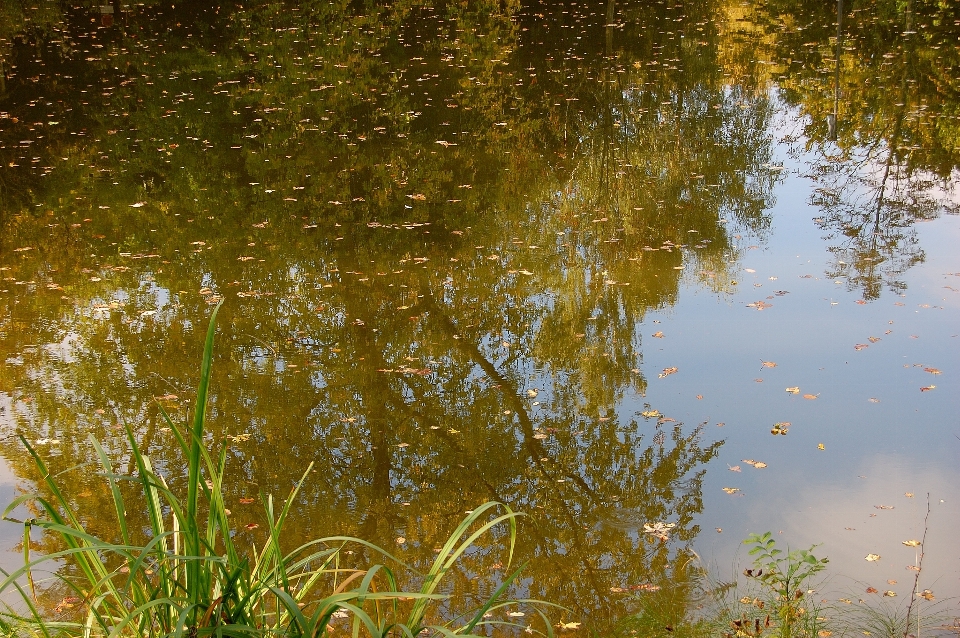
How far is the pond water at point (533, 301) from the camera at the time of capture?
5.04 meters

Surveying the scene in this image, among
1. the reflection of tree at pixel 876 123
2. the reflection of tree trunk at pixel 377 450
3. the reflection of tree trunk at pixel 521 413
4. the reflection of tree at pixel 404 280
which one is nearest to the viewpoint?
the reflection of tree trunk at pixel 521 413

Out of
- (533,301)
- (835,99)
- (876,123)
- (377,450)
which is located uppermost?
(835,99)

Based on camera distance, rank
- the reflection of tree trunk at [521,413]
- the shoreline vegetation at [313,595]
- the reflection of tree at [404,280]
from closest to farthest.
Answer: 1. the shoreline vegetation at [313,595]
2. the reflection of tree trunk at [521,413]
3. the reflection of tree at [404,280]

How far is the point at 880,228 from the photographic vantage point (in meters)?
8.89

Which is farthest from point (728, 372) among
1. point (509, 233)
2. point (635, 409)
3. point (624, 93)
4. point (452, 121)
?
point (624, 93)

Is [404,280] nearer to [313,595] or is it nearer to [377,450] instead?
[377,450]

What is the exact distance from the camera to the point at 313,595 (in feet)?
14.1

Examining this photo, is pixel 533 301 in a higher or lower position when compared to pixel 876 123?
lower

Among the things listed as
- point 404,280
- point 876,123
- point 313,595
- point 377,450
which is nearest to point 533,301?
point 404,280

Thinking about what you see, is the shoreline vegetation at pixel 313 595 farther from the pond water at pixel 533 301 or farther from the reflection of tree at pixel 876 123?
the reflection of tree at pixel 876 123

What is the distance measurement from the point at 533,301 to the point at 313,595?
3.79m

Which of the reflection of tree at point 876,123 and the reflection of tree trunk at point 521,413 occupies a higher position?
the reflection of tree at point 876,123

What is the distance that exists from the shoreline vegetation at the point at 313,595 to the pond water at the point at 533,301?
0.60 ft

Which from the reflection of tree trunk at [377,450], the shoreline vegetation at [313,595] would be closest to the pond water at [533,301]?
the reflection of tree trunk at [377,450]
